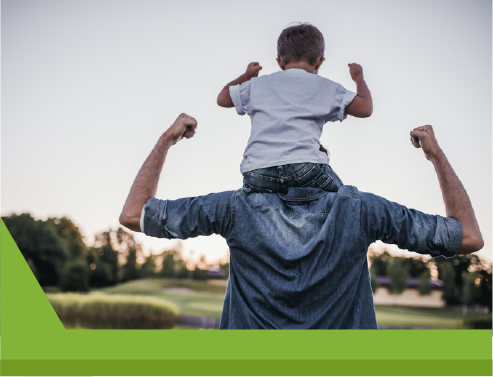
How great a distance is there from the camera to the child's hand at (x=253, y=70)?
1.92 m

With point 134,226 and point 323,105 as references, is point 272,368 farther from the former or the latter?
point 323,105

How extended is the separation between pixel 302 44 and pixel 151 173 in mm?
914

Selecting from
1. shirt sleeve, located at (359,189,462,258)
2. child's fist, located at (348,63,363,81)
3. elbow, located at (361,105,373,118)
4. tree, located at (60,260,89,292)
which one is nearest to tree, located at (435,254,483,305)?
tree, located at (60,260,89,292)

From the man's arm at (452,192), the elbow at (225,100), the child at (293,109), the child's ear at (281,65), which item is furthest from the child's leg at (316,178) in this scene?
the child's ear at (281,65)

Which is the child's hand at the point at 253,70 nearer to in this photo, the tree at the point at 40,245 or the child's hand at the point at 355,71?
the child's hand at the point at 355,71

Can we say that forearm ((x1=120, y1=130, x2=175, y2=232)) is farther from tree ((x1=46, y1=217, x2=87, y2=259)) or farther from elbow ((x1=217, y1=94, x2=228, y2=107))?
tree ((x1=46, y1=217, x2=87, y2=259))

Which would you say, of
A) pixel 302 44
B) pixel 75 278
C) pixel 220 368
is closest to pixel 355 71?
pixel 302 44

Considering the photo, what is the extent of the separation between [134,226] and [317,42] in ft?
3.81

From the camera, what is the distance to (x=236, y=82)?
1902mm

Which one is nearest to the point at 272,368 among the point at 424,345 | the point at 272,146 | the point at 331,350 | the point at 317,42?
the point at 331,350

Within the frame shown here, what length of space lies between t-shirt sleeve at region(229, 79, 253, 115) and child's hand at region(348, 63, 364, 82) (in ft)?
1.56

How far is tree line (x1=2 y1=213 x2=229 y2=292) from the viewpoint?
116ft

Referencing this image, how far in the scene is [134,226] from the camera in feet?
4.85

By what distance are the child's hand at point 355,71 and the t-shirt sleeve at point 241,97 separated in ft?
1.56
